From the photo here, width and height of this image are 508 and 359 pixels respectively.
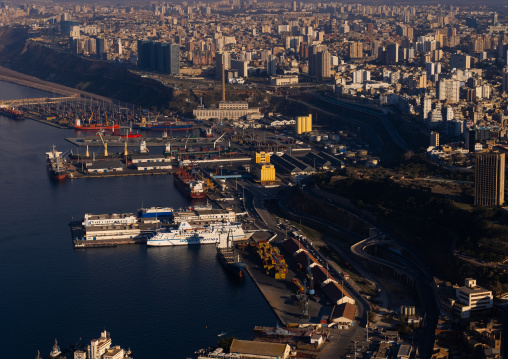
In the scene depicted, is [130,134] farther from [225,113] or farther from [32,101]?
[32,101]

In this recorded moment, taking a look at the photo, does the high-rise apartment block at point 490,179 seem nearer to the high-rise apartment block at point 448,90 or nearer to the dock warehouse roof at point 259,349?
the dock warehouse roof at point 259,349

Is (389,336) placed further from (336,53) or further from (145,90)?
→ (336,53)

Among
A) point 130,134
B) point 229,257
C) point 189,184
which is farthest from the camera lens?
point 130,134

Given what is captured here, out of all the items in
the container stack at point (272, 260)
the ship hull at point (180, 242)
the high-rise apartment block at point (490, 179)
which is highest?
the high-rise apartment block at point (490, 179)

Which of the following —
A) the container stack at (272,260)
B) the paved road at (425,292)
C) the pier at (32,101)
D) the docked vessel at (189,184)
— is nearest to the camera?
the paved road at (425,292)

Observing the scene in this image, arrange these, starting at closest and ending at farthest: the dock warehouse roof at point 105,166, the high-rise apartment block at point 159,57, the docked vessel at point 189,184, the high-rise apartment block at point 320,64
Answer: the docked vessel at point 189,184 < the dock warehouse roof at point 105,166 < the high-rise apartment block at point 320,64 < the high-rise apartment block at point 159,57

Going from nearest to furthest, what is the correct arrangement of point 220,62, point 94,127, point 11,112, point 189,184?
point 189,184
point 94,127
point 11,112
point 220,62

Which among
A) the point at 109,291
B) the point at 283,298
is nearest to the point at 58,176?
the point at 109,291

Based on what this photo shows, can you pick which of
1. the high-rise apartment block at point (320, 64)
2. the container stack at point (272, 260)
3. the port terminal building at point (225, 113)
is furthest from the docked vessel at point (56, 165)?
the high-rise apartment block at point (320, 64)
